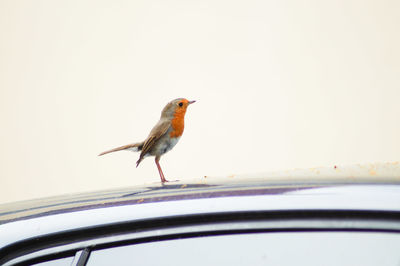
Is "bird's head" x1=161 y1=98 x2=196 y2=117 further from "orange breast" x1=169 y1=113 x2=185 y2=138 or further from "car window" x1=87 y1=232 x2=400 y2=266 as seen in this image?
"car window" x1=87 y1=232 x2=400 y2=266

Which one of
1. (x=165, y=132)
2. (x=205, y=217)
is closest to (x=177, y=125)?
(x=165, y=132)

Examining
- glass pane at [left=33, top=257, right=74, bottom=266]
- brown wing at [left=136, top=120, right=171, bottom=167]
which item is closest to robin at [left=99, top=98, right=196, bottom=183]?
brown wing at [left=136, top=120, right=171, bottom=167]

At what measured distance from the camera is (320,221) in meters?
0.93

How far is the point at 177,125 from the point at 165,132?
11cm

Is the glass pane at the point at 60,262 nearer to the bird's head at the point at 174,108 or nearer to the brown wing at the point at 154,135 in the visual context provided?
the brown wing at the point at 154,135

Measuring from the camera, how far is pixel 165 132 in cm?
332

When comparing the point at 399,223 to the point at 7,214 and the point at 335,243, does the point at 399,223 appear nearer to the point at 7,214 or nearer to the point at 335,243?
the point at 335,243

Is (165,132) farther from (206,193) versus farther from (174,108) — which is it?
(206,193)

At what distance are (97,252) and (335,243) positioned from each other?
506 mm

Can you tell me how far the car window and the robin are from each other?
2.24 meters

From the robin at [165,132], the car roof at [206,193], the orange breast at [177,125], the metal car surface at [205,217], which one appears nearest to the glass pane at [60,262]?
the metal car surface at [205,217]

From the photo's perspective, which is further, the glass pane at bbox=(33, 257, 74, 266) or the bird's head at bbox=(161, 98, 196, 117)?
the bird's head at bbox=(161, 98, 196, 117)

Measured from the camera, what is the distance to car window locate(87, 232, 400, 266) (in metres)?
0.89

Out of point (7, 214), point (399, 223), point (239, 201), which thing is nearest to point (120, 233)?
point (239, 201)
